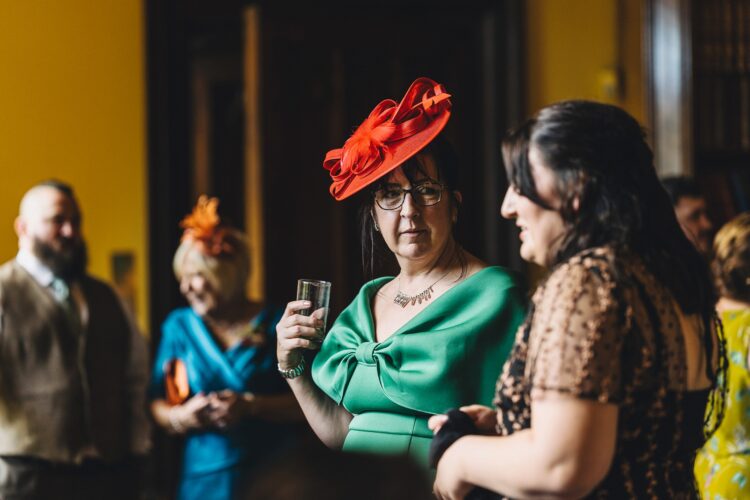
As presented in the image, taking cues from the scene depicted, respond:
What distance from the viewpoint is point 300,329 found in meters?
1.82

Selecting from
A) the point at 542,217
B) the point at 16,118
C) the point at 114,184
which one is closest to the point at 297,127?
the point at 114,184

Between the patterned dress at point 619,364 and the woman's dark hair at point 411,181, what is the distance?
500mm

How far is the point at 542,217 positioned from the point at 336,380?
645mm

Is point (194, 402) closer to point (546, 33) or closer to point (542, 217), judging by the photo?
point (542, 217)

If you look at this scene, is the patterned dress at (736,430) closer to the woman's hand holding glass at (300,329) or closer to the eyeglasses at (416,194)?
the eyeglasses at (416,194)

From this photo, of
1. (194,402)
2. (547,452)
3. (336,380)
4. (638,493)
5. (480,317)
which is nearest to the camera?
(547,452)

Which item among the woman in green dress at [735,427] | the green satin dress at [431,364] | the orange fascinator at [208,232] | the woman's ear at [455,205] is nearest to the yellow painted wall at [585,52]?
the orange fascinator at [208,232]

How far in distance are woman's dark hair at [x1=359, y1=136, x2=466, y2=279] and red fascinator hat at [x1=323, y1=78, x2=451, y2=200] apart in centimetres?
4

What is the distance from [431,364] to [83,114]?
9.90 feet

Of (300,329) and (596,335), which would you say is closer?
(596,335)

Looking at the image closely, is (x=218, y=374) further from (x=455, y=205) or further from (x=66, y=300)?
(x=455, y=205)

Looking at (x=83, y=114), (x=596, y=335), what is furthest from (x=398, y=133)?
(x=83, y=114)

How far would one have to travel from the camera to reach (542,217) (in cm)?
144

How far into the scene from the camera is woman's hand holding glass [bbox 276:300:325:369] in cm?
181
